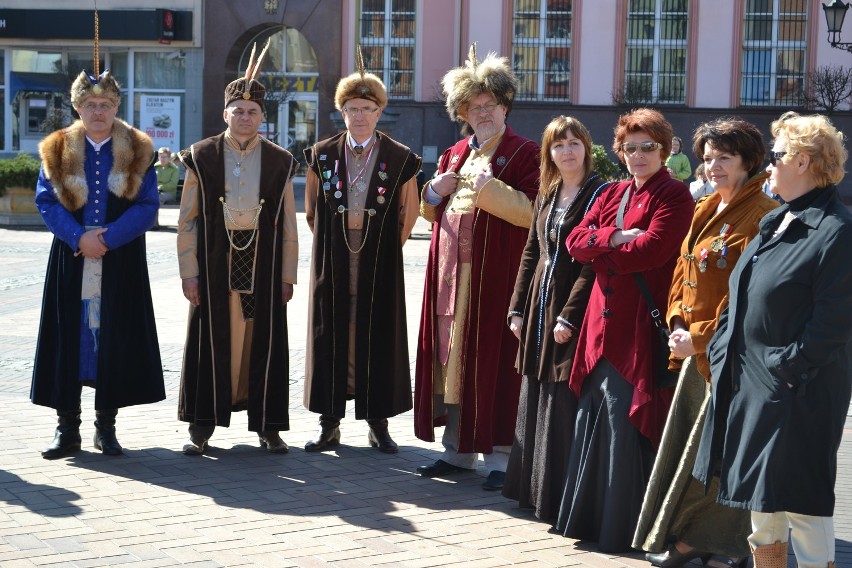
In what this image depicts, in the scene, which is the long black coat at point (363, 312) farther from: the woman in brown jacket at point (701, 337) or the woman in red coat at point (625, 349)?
the woman in brown jacket at point (701, 337)

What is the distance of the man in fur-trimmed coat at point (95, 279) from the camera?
6.67 metres

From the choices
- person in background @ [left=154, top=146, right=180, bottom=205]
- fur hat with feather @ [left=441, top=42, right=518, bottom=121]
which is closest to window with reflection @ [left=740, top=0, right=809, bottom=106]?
person in background @ [left=154, top=146, right=180, bottom=205]

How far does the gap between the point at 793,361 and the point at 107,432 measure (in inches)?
162

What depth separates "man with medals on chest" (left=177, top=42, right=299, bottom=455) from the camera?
6.80 m

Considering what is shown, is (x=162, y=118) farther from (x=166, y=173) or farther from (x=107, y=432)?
(x=107, y=432)

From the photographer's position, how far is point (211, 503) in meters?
5.77

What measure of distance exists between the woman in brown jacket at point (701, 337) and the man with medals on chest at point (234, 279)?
263 cm

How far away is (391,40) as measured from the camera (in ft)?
104

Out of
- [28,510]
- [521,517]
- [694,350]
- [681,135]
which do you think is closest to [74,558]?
[28,510]

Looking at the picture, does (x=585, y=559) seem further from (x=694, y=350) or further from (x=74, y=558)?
(x=74, y=558)

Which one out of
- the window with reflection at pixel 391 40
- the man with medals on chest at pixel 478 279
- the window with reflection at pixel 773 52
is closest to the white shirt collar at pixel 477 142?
the man with medals on chest at pixel 478 279

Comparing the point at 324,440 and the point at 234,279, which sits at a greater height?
the point at 234,279

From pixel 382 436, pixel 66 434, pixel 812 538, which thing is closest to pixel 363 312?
pixel 382 436

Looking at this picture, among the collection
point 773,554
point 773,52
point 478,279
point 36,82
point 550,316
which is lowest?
point 773,554
